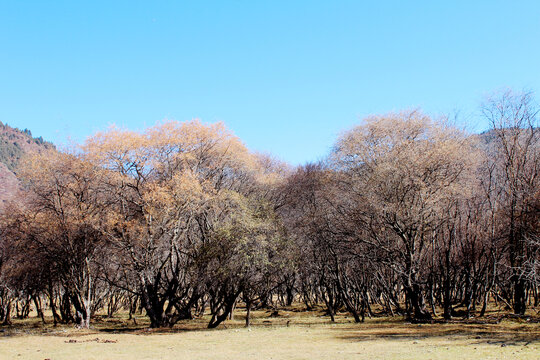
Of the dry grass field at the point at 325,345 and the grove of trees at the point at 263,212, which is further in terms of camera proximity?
the grove of trees at the point at 263,212

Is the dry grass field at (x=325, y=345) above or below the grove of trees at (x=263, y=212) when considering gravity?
below

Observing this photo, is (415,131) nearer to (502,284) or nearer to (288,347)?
(502,284)

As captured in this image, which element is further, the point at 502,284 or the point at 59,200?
the point at 502,284

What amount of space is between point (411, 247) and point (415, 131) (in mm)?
9104

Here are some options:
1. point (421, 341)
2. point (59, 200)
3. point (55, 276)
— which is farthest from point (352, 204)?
point (55, 276)

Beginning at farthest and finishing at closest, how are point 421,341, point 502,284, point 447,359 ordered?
point 502,284, point 421,341, point 447,359

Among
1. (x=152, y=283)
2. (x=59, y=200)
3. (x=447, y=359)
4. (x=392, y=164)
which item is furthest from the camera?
(x=152, y=283)

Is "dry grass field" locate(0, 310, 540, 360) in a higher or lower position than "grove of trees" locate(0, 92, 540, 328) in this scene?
lower

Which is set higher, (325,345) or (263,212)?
(263,212)

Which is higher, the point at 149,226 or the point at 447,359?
the point at 149,226

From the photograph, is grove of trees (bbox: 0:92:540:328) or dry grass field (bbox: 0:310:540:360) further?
grove of trees (bbox: 0:92:540:328)

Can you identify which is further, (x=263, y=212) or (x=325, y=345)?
(x=263, y=212)

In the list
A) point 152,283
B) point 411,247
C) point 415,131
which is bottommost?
point 152,283

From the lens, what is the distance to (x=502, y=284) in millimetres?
33469
